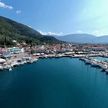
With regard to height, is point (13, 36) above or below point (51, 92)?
above

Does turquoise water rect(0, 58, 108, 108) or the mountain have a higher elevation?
the mountain

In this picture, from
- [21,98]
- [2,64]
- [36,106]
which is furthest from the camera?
[2,64]

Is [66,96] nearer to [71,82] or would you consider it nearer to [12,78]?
[71,82]

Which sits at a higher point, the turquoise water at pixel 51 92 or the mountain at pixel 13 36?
the mountain at pixel 13 36

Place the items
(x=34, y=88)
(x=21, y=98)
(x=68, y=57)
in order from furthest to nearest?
(x=68, y=57) < (x=34, y=88) < (x=21, y=98)

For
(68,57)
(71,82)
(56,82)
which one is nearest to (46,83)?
(56,82)

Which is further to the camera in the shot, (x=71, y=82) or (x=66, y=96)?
(x=71, y=82)

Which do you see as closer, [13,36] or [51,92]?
[51,92]

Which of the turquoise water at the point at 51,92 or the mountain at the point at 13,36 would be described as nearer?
the turquoise water at the point at 51,92

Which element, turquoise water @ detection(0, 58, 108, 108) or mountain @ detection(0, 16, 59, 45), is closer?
turquoise water @ detection(0, 58, 108, 108)

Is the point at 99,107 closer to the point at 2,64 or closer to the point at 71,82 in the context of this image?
the point at 71,82
